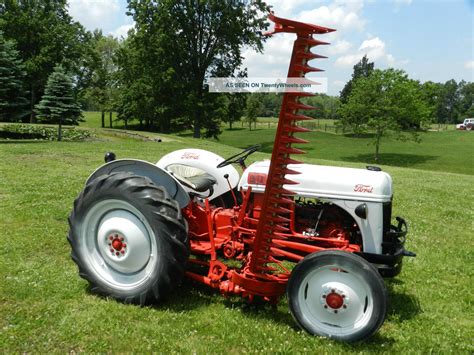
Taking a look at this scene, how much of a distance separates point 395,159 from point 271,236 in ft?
110

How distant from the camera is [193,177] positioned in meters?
4.87

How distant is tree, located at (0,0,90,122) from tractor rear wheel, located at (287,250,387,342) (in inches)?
1292

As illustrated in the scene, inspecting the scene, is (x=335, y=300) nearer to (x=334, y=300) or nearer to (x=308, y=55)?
(x=334, y=300)

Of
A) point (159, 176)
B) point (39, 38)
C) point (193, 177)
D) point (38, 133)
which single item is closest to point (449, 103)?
point (39, 38)

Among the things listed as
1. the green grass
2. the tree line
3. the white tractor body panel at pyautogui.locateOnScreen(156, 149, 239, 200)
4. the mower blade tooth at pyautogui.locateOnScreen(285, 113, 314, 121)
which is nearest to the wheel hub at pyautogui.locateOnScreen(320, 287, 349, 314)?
the mower blade tooth at pyautogui.locateOnScreen(285, 113, 314, 121)

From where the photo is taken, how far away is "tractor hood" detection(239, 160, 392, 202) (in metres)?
3.71

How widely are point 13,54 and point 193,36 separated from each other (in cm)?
1354

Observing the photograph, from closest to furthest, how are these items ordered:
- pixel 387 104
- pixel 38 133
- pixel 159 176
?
pixel 159 176 < pixel 38 133 < pixel 387 104

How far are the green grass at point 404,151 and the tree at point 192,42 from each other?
6428 millimetres

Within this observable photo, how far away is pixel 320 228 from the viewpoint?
3975 mm

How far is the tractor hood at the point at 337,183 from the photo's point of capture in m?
3.71

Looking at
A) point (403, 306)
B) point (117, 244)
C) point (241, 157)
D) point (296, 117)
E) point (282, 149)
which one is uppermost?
point (296, 117)

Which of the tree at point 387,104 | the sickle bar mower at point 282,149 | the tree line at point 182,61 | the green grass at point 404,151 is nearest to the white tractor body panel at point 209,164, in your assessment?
the sickle bar mower at point 282,149

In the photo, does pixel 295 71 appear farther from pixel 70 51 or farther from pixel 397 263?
pixel 70 51
